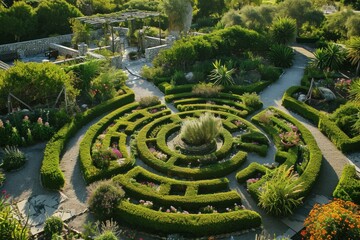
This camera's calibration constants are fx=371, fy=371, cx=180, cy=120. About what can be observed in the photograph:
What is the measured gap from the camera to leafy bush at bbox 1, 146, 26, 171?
18.2 meters

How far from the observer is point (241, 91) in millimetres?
26812

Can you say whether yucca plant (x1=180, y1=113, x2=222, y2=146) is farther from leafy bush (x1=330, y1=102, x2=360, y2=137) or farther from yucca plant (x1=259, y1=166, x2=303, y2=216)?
leafy bush (x1=330, y1=102, x2=360, y2=137)

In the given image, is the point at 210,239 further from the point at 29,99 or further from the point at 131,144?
the point at 29,99

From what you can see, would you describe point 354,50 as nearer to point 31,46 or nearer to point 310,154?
point 310,154

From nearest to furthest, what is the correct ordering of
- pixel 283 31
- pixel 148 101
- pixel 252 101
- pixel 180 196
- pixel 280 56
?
pixel 180 196
pixel 252 101
pixel 148 101
pixel 280 56
pixel 283 31

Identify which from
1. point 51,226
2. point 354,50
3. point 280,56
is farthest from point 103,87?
point 354,50

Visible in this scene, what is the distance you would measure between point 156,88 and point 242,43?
33.1ft

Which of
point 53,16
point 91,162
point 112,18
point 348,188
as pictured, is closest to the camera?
point 348,188

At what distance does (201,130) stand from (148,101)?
6.89 m

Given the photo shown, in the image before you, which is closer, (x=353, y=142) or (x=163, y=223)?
(x=163, y=223)

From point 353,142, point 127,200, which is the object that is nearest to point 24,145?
point 127,200

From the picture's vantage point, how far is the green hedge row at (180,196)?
50.1 ft

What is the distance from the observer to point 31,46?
38.6m

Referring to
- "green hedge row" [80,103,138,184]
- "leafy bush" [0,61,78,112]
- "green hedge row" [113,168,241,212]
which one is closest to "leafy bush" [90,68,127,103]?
"leafy bush" [0,61,78,112]
